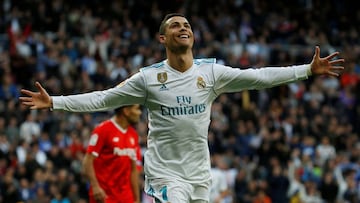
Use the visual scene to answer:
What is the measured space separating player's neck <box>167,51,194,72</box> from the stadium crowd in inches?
345

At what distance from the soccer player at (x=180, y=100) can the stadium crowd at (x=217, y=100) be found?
863cm

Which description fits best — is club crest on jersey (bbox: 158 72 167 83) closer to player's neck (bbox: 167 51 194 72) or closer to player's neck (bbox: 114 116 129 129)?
player's neck (bbox: 167 51 194 72)

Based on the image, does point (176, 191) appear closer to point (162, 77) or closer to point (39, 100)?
point (162, 77)

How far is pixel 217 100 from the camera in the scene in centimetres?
2333

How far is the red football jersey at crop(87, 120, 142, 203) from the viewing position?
1141cm

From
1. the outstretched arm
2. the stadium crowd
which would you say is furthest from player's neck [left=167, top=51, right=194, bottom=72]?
the stadium crowd

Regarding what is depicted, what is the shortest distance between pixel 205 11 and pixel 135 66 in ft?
20.0

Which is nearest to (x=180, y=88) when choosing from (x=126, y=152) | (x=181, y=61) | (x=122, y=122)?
(x=181, y=61)

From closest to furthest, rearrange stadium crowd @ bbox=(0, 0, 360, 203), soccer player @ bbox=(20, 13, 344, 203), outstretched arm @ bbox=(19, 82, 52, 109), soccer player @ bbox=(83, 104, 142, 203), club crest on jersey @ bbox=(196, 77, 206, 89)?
outstretched arm @ bbox=(19, 82, 52, 109), soccer player @ bbox=(20, 13, 344, 203), club crest on jersey @ bbox=(196, 77, 206, 89), soccer player @ bbox=(83, 104, 142, 203), stadium crowd @ bbox=(0, 0, 360, 203)

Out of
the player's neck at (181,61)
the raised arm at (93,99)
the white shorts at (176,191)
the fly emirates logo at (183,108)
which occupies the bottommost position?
the white shorts at (176,191)

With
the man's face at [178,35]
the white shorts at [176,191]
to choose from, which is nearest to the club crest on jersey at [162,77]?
the man's face at [178,35]

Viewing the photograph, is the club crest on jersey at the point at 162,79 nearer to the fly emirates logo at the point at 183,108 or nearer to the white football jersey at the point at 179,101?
the white football jersey at the point at 179,101

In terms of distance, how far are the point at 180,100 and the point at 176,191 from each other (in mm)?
867

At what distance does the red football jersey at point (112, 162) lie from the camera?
37.4 ft
